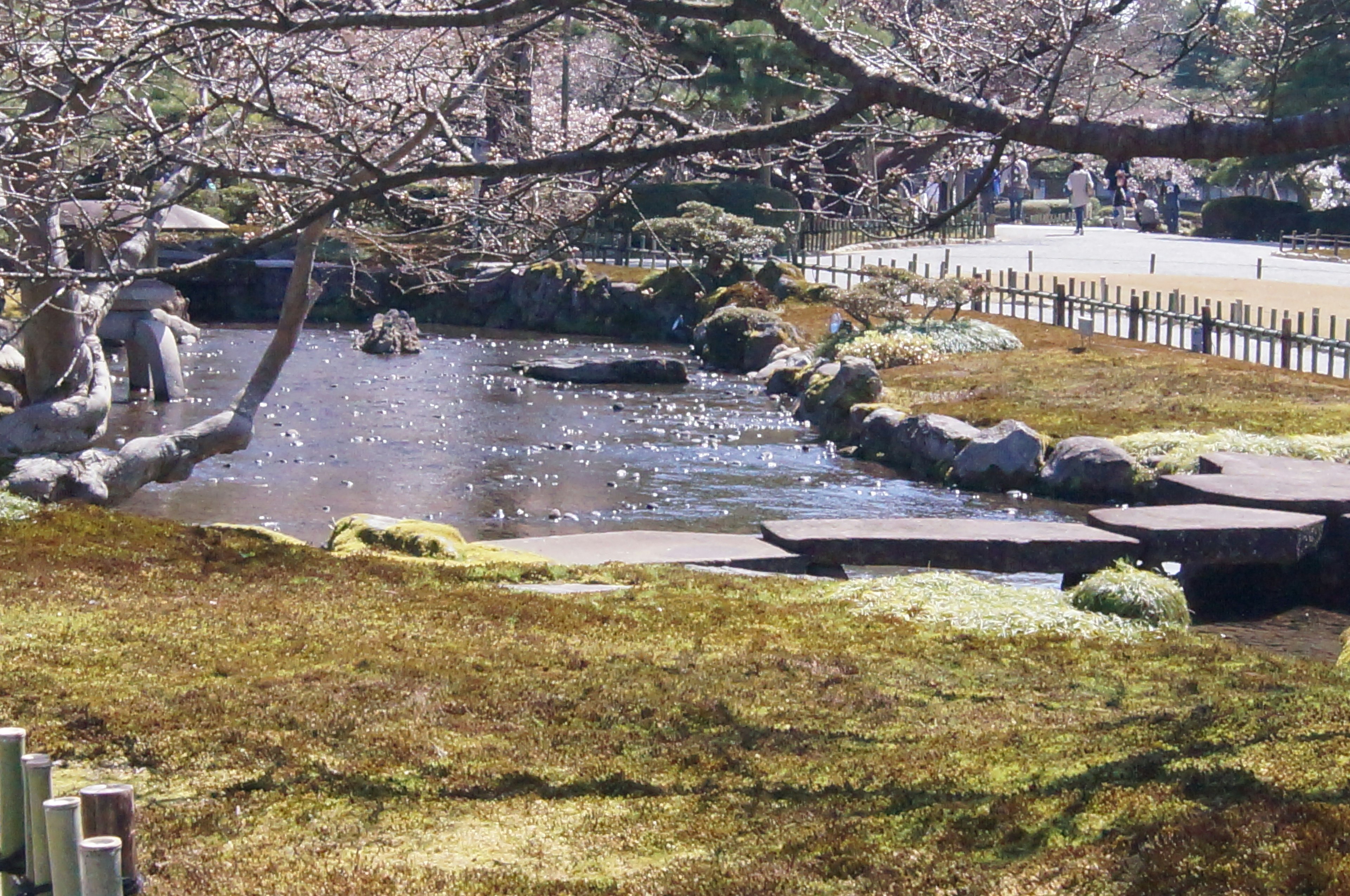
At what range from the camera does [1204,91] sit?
48.2m

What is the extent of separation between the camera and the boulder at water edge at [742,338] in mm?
27859

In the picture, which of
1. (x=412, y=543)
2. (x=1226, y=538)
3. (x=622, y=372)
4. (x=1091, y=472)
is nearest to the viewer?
(x=1226, y=538)

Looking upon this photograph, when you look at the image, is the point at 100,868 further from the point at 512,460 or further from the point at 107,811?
the point at 512,460

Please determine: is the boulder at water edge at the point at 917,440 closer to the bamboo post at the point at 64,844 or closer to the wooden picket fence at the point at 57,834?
the wooden picket fence at the point at 57,834

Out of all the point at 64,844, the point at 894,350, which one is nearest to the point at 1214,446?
the point at 894,350

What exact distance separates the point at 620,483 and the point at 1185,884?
1386 cm

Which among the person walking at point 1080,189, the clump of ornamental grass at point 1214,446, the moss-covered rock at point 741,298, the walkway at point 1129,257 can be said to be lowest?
the clump of ornamental grass at point 1214,446

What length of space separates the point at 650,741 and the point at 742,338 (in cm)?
2297

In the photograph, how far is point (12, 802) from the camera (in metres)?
3.49

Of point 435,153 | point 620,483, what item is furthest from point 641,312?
point 435,153

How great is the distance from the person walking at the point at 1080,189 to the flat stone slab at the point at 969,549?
29.3 m

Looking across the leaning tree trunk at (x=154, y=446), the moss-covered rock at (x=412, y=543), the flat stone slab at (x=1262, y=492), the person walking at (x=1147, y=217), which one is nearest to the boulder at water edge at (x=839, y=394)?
the flat stone slab at (x=1262, y=492)

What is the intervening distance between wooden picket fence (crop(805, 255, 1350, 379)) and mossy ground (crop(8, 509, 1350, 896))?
46.3ft

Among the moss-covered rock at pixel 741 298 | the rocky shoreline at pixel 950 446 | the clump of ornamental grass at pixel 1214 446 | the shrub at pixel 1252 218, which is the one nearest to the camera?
the clump of ornamental grass at pixel 1214 446
